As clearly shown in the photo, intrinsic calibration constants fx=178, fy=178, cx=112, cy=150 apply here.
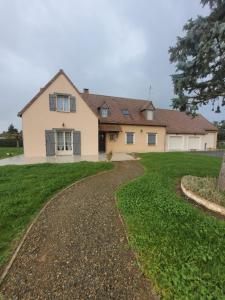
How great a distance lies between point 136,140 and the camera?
19.5 meters

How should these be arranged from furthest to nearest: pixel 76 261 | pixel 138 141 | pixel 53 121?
pixel 138 141, pixel 53 121, pixel 76 261

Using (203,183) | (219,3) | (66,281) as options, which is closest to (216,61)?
(219,3)

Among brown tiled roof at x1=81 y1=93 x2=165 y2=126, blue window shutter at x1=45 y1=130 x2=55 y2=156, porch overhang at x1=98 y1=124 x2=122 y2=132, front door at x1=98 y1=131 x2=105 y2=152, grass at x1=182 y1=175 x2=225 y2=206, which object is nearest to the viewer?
grass at x1=182 y1=175 x2=225 y2=206

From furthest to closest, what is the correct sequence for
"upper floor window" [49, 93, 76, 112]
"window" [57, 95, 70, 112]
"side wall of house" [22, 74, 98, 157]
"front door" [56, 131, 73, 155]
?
1. "front door" [56, 131, 73, 155]
2. "window" [57, 95, 70, 112]
3. "upper floor window" [49, 93, 76, 112]
4. "side wall of house" [22, 74, 98, 157]

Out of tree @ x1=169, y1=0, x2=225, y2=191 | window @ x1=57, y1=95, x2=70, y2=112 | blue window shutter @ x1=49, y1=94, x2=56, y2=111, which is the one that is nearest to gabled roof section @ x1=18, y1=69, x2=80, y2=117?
blue window shutter @ x1=49, y1=94, x2=56, y2=111

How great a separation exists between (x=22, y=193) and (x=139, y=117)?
16581 millimetres

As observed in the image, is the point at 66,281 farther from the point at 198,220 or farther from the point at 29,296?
the point at 198,220

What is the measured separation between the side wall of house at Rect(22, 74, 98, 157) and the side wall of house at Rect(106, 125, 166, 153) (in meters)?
3.38

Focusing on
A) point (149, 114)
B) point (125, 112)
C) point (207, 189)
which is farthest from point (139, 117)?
point (207, 189)

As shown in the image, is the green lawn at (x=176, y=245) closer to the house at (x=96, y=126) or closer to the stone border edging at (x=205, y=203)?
the stone border edging at (x=205, y=203)

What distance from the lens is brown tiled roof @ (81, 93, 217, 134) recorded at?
1912 cm

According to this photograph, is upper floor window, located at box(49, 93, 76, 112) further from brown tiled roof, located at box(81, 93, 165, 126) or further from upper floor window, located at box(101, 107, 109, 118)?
upper floor window, located at box(101, 107, 109, 118)

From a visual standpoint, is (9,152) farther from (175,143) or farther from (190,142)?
(190,142)

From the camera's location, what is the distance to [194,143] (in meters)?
24.1
